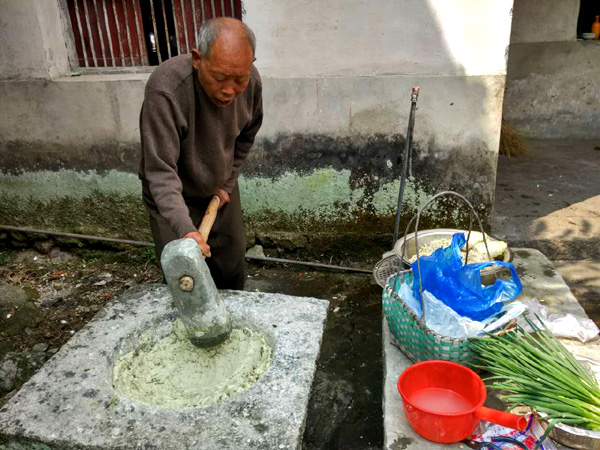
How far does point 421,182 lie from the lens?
3.90 meters

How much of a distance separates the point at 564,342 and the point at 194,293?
1835mm

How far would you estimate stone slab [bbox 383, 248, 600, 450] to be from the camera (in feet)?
6.15

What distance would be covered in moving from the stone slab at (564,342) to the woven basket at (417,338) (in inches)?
3.9

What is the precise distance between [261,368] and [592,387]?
4.04 ft

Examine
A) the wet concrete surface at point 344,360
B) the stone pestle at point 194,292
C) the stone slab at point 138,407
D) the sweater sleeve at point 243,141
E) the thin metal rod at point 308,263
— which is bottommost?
the wet concrete surface at point 344,360

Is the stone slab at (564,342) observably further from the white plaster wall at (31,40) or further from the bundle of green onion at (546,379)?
the white plaster wall at (31,40)

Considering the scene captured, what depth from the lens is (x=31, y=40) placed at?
12.5 ft

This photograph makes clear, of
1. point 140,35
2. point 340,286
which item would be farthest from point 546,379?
point 140,35

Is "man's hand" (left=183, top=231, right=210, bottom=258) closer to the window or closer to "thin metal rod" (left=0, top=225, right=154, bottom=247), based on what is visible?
"thin metal rod" (left=0, top=225, right=154, bottom=247)

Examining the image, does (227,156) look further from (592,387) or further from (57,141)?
(57,141)

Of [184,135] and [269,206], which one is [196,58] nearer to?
[184,135]

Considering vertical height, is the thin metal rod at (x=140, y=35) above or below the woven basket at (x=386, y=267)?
above

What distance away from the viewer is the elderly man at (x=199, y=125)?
2.05 metres

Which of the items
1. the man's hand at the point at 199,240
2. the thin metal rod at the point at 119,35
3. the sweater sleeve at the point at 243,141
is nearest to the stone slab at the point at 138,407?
the man's hand at the point at 199,240
